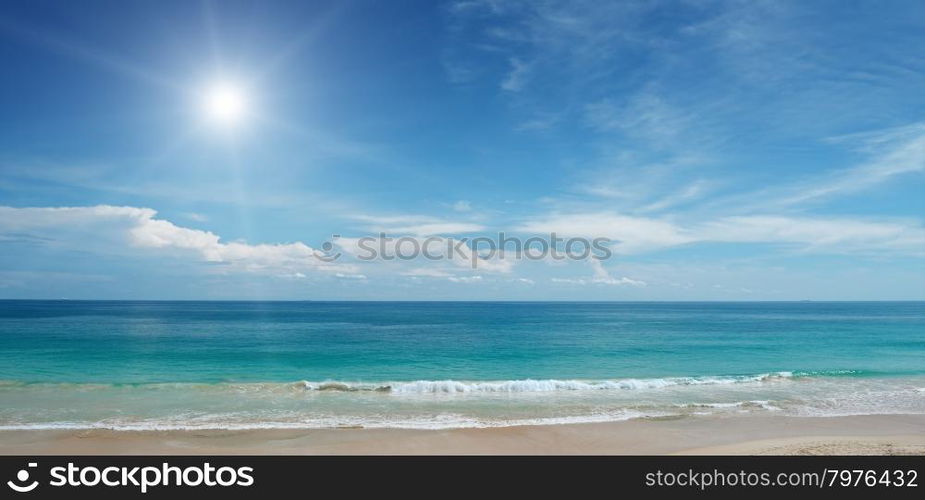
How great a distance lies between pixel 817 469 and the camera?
9469 millimetres

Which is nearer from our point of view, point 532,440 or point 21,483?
point 21,483

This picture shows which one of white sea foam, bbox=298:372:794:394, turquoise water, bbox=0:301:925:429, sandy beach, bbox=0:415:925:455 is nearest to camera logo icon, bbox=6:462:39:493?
sandy beach, bbox=0:415:925:455

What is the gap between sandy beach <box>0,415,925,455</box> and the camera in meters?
11.9

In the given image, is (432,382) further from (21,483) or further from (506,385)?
(21,483)

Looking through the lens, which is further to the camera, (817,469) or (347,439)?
(347,439)

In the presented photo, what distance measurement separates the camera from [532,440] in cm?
1299

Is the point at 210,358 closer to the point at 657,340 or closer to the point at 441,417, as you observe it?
the point at 441,417

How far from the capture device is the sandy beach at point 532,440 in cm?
1188

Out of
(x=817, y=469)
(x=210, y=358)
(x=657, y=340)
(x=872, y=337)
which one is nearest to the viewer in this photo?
(x=817, y=469)

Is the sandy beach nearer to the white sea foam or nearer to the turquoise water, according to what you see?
the turquoise water

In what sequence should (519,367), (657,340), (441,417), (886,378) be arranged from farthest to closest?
(657,340)
(519,367)
(886,378)
(441,417)

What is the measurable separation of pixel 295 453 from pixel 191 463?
2.27 m

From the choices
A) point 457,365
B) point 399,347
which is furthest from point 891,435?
point 399,347

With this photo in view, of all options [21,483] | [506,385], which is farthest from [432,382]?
[21,483]
